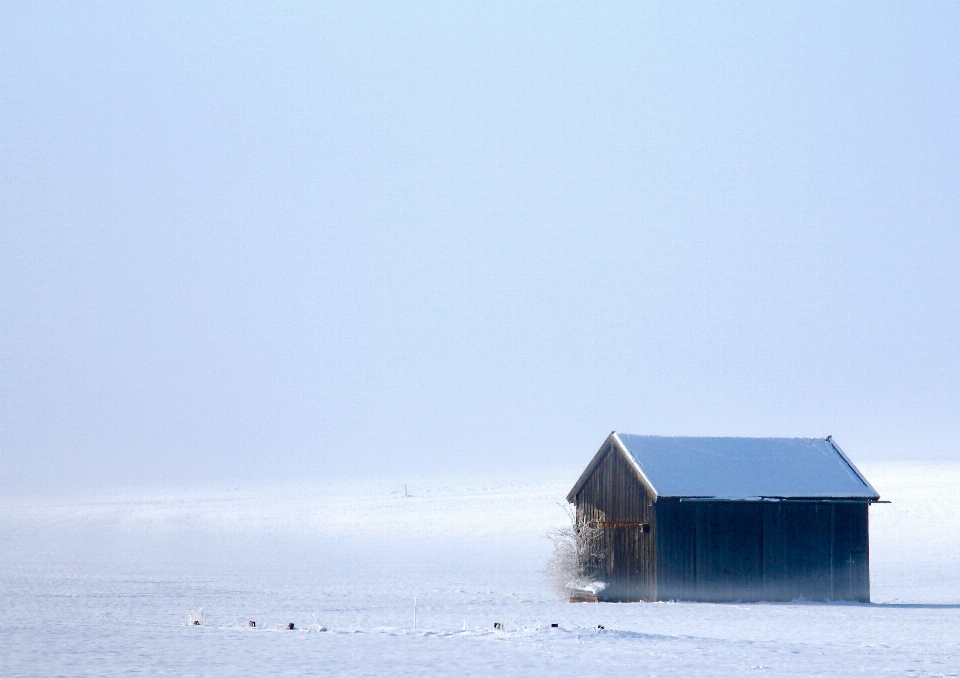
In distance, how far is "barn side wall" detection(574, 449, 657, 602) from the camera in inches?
1398

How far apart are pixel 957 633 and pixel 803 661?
7413 mm

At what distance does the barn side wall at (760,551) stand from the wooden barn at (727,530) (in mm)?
30

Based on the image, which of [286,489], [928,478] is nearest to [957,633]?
[928,478]

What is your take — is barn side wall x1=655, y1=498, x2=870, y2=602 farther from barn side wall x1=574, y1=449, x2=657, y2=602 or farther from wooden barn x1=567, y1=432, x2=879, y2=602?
barn side wall x1=574, y1=449, x2=657, y2=602

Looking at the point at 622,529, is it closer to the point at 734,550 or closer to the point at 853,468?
the point at 734,550

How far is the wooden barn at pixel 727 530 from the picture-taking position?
1389 inches

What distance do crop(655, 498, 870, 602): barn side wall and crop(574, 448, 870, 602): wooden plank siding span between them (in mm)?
30

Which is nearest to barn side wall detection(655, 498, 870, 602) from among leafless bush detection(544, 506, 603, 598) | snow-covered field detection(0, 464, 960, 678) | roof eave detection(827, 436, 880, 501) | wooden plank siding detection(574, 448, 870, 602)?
wooden plank siding detection(574, 448, 870, 602)

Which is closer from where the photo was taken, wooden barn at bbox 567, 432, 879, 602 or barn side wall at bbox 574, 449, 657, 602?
wooden barn at bbox 567, 432, 879, 602

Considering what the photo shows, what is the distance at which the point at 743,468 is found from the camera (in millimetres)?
37188

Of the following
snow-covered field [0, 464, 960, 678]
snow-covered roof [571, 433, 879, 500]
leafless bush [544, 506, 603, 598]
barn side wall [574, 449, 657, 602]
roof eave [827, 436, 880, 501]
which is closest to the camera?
snow-covered field [0, 464, 960, 678]

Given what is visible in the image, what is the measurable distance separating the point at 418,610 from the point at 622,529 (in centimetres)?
831

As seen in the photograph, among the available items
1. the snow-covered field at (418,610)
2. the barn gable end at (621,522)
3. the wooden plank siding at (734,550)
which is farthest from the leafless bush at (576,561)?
the snow-covered field at (418,610)

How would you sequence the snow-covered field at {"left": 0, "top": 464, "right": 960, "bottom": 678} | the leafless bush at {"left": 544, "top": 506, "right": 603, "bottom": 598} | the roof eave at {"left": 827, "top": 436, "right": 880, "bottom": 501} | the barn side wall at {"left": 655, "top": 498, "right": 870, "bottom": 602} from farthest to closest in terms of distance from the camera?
1. the leafless bush at {"left": 544, "top": 506, "right": 603, "bottom": 598}
2. the roof eave at {"left": 827, "top": 436, "right": 880, "bottom": 501}
3. the barn side wall at {"left": 655, "top": 498, "right": 870, "bottom": 602}
4. the snow-covered field at {"left": 0, "top": 464, "right": 960, "bottom": 678}
